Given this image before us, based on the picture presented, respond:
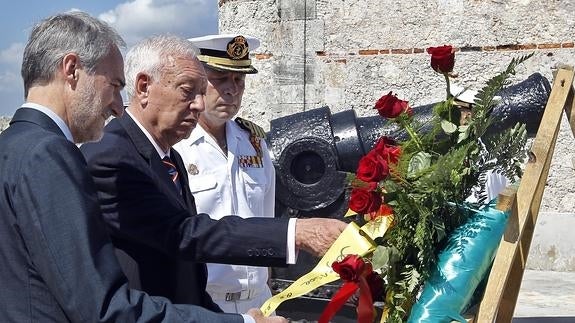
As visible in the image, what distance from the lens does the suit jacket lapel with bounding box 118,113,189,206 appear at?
2838mm

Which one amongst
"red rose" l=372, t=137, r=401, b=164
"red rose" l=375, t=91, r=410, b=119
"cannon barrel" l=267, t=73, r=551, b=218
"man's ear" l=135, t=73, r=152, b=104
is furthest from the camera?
"cannon barrel" l=267, t=73, r=551, b=218

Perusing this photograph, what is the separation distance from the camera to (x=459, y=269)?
261cm

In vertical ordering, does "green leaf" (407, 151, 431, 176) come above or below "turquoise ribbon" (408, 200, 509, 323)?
above

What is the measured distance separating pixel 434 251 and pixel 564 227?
6047 millimetres

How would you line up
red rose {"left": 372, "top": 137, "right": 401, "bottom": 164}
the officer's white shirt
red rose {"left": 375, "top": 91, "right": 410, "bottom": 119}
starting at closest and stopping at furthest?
1. red rose {"left": 372, "top": 137, "right": 401, "bottom": 164}
2. red rose {"left": 375, "top": 91, "right": 410, "bottom": 119}
3. the officer's white shirt

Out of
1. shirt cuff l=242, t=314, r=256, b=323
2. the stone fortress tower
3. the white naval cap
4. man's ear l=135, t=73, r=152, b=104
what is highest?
man's ear l=135, t=73, r=152, b=104

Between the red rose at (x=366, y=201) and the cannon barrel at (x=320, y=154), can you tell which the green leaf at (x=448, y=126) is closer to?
the red rose at (x=366, y=201)

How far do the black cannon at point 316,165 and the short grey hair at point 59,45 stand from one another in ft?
9.35

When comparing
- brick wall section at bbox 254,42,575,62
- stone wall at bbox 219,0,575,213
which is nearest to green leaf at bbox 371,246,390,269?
stone wall at bbox 219,0,575,213

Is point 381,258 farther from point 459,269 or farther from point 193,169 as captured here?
point 193,169

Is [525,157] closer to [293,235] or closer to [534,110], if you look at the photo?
[293,235]

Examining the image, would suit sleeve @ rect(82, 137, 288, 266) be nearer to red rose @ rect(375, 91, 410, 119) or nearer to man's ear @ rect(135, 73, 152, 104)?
man's ear @ rect(135, 73, 152, 104)

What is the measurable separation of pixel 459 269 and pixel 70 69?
115 cm

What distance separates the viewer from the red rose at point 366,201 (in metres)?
2.71
